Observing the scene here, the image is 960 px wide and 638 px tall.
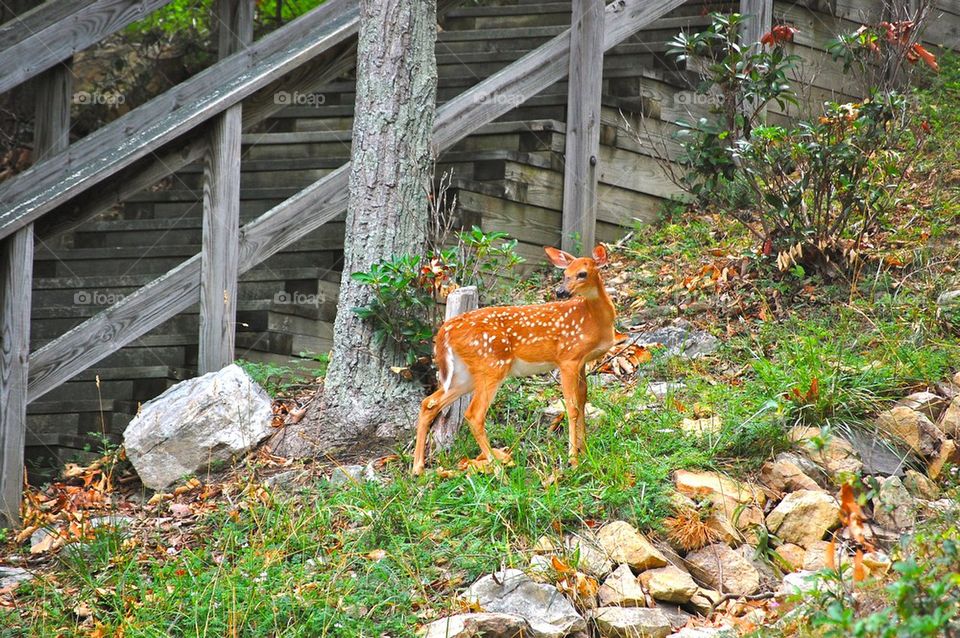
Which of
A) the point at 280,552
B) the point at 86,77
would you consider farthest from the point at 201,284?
the point at 86,77

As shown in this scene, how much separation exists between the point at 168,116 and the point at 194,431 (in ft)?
7.10

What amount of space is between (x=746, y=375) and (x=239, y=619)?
3571mm

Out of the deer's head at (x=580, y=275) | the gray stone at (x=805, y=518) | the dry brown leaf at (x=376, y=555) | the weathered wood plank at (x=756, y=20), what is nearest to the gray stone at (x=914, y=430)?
the gray stone at (x=805, y=518)

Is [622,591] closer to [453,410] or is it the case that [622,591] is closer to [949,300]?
[453,410]

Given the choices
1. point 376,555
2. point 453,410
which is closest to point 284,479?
point 453,410

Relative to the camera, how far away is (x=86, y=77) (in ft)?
42.0

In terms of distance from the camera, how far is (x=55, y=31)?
25.3ft

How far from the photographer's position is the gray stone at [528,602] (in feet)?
16.3

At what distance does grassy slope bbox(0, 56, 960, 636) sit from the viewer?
5.28 meters

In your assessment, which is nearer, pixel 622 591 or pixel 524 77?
pixel 622 591

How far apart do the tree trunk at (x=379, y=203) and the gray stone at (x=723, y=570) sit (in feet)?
7.18

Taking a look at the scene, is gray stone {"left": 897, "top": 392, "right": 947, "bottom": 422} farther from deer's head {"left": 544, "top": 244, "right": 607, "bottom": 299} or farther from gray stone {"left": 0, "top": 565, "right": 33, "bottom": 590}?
gray stone {"left": 0, "top": 565, "right": 33, "bottom": 590}

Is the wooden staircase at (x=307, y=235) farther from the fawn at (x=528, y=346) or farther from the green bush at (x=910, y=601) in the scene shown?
the green bush at (x=910, y=601)

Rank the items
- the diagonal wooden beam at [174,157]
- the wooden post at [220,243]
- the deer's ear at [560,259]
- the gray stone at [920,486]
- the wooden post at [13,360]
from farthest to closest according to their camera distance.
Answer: the wooden post at [220,243] → the diagonal wooden beam at [174,157] → the wooden post at [13,360] → the deer's ear at [560,259] → the gray stone at [920,486]
